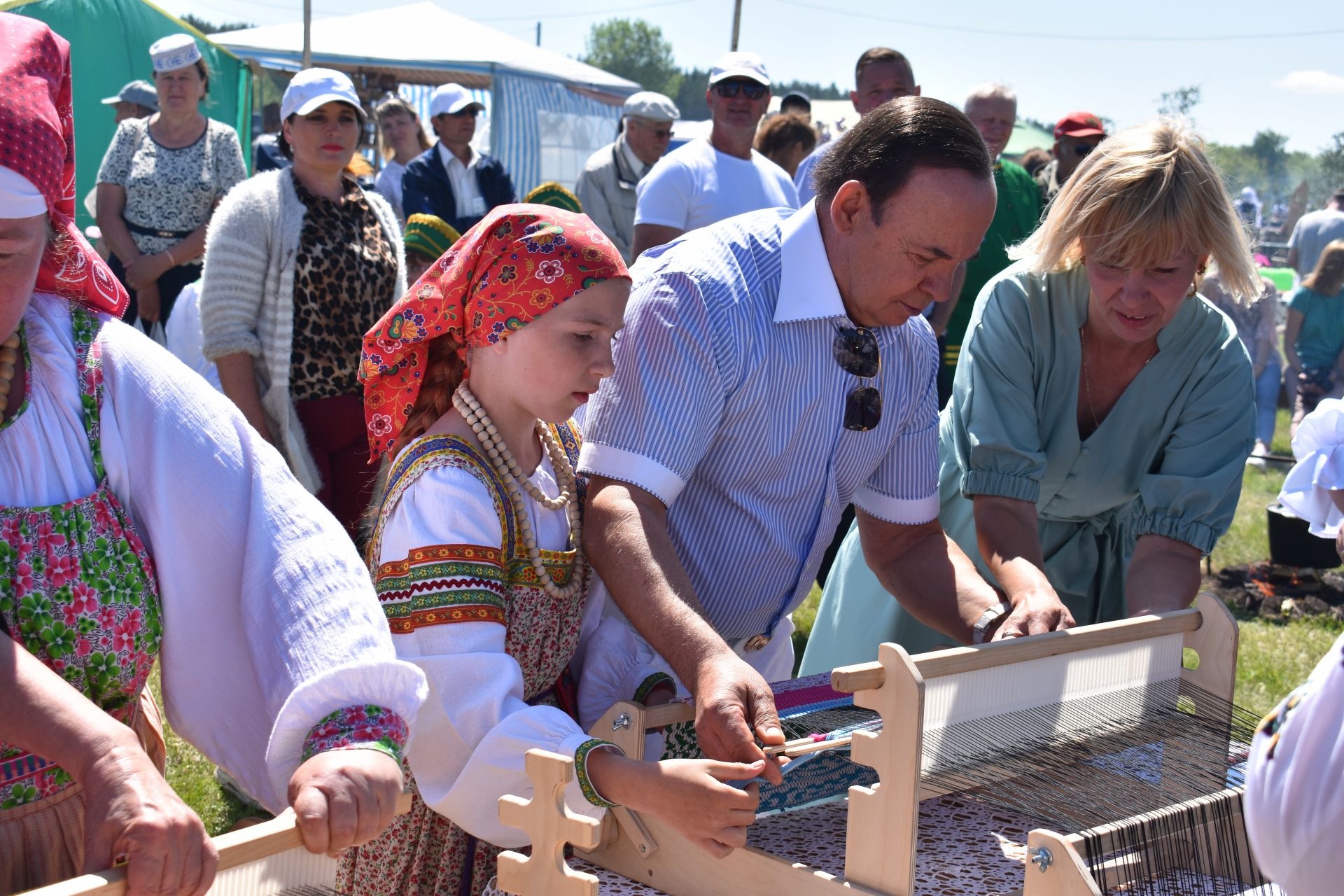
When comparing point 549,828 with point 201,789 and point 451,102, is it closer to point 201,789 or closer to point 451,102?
point 201,789

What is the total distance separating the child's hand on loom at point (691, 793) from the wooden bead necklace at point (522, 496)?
0.35 m

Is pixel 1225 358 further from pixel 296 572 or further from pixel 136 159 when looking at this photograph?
pixel 136 159

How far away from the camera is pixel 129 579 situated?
1.43m

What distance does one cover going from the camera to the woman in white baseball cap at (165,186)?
592cm

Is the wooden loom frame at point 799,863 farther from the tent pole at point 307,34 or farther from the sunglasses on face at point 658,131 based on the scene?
the tent pole at point 307,34

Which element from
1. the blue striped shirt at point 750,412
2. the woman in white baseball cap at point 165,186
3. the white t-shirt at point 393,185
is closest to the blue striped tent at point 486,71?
the white t-shirt at point 393,185

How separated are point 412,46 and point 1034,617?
48.2 feet

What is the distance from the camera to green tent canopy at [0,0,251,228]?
930 cm

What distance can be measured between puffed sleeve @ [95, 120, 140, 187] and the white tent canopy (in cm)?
909

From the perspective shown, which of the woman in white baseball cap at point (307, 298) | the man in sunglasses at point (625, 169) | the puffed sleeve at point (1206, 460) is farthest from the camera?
the man in sunglasses at point (625, 169)

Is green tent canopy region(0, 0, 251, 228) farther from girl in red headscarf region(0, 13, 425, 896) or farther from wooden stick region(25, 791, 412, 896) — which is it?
wooden stick region(25, 791, 412, 896)

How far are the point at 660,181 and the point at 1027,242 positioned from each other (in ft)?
8.90

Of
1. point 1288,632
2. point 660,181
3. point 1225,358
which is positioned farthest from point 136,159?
point 1288,632

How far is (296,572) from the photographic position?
1478 millimetres
